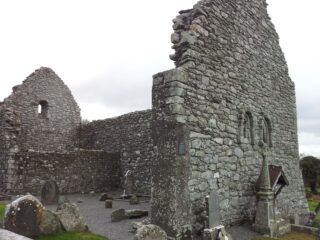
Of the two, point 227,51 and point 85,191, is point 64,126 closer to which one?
point 85,191

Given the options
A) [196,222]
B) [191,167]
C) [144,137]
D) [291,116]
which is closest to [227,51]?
[191,167]

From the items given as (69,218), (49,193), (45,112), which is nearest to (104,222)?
(69,218)

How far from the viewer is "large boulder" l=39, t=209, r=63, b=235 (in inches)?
259

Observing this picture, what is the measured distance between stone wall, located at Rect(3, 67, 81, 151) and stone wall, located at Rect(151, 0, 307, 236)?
13.1m

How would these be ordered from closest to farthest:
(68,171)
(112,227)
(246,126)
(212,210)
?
(212,210)
(112,227)
(246,126)
(68,171)

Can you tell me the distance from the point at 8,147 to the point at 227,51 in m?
10.4

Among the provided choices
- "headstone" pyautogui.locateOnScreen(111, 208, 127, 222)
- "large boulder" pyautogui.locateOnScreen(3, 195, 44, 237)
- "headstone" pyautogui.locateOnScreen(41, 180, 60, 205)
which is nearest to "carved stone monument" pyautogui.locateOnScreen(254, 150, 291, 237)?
"headstone" pyautogui.locateOnScreen(111, 208, 127, 222)

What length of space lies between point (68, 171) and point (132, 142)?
346 centimetres

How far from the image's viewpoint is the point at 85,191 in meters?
16.2

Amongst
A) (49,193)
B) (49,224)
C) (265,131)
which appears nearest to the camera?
(49,224)

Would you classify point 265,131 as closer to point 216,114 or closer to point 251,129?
point 251,129

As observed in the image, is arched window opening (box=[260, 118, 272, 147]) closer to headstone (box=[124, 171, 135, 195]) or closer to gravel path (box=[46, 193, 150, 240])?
gravel path (box=[46, 193, 150, 240])

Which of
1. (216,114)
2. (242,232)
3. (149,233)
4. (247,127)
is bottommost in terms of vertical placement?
(242,232)

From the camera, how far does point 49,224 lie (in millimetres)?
6727
